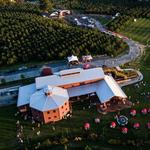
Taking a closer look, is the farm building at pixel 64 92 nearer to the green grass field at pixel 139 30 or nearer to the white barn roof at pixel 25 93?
the white barn roof at pixel 25 93

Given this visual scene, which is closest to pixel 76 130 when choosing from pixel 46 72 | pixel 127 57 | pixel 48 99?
pixel 48 99

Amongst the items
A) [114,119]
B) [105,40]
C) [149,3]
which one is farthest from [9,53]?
[149,3]

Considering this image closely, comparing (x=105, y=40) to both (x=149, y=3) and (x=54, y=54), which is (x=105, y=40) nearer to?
(x=54, y=54)

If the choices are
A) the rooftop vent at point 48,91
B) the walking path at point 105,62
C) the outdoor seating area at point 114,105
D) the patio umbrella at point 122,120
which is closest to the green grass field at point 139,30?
the walking path at point 105,62

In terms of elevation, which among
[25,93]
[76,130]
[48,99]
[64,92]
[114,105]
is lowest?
[25,93]

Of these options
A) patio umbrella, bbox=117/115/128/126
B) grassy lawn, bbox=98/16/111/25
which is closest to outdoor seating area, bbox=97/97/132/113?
patio umbrella, bbox=117/115/128/126

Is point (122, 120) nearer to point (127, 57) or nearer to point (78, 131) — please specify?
point (78, 131)

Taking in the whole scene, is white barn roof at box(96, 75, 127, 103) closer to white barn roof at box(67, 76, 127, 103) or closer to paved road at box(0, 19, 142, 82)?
white barn roof at box(67, 76, 127, 103)
